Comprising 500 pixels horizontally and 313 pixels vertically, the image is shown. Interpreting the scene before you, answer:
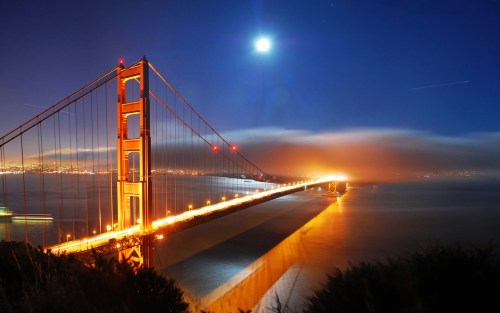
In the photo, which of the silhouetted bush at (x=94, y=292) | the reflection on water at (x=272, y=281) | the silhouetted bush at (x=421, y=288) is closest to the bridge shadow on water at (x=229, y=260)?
the reflection on water at (x=272, y=281)

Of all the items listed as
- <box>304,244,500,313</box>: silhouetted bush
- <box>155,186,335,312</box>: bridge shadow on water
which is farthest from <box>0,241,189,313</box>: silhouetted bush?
<box>155,186,335,312</box>: bridge shadow on water

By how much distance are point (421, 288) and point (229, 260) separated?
21.2 meters

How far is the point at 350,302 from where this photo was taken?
160 inches

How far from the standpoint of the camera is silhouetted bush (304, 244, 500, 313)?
3.91 m

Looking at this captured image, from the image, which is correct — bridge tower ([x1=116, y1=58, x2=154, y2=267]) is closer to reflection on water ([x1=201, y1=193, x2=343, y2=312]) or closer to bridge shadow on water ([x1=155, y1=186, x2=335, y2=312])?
bridge shadow on water ([x1=155, y1=186, x2=335, y2=312])

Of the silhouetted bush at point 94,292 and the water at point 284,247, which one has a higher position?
the silhouetted bush at point 94,292

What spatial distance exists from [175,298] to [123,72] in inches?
692

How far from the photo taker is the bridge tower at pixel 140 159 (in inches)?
681

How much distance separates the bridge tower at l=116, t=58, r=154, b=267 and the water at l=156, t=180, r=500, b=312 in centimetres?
176

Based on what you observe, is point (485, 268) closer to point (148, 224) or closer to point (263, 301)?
point (263, 301)

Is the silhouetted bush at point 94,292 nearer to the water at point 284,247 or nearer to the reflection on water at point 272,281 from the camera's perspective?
the reflection on water at point 272,281

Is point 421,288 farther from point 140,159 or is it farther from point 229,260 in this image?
point 229,260

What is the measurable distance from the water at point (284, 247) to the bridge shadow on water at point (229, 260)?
5 centimetres

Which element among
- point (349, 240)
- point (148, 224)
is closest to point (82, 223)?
point (148, 224)
